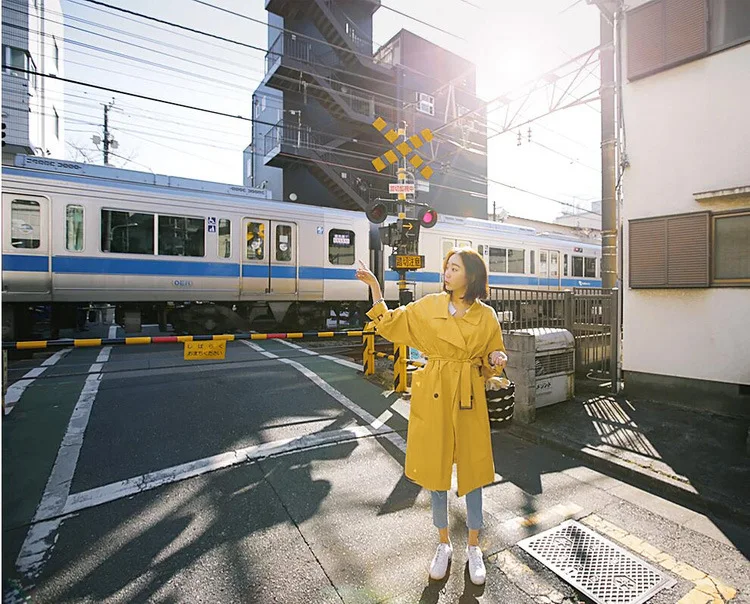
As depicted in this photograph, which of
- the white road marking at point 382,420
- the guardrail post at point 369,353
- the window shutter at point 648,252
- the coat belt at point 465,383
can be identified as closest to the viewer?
the coat belt at point 465,383

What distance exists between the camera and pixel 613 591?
262 cm

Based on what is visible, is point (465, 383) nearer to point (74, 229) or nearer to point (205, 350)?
point (205, 350)

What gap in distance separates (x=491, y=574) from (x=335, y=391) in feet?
13.5

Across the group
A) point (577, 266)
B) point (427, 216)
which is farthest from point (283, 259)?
point (577, 266)

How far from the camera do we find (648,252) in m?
6.25

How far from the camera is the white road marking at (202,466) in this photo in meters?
3.52

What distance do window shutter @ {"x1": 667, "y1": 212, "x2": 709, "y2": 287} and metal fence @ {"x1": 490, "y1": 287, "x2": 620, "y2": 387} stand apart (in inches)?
33.3

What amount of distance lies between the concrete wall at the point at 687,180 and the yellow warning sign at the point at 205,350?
6165mm

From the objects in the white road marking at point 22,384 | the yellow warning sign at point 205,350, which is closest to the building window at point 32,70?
the white road marking at point 22,384

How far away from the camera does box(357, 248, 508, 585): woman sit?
107 inches

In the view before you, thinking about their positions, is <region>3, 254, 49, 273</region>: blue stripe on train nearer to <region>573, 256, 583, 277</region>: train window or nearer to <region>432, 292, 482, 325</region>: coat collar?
<region>432, 292, 482, 325</region>: coat collar

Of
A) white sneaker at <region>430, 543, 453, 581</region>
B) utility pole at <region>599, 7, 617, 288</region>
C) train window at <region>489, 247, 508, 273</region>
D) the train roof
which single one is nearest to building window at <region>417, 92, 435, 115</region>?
train window at <region>489, 247, 508, 273</region>

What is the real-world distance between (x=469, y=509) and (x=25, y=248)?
409 inches

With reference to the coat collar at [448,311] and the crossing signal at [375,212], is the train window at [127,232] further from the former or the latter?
the coat collar at [448,311]
